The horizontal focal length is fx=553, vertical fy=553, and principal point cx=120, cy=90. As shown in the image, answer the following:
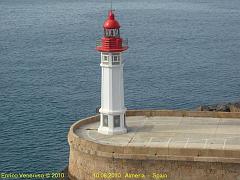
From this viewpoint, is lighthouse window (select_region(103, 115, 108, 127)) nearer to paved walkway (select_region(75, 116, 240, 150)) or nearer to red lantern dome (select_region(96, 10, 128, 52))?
paved walkway (select_region(75, 116, 240, 150))

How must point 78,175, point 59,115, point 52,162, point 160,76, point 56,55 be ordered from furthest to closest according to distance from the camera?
point 56,55 → point 160,76 → point 59,115 → point 52,162 → point 78,175

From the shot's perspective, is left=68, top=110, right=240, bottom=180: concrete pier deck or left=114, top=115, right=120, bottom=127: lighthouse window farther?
left=114, top=115, right=120, bottom=127: lighthouse window

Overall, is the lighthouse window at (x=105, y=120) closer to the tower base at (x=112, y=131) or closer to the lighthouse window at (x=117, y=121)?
the tower base at (x=112, y=131)

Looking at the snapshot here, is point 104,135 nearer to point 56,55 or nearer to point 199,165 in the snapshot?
point 199,165

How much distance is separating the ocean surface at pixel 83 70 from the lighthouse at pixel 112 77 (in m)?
9.97

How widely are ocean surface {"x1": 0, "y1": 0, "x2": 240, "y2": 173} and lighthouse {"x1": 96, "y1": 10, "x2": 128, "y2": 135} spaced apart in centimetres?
997

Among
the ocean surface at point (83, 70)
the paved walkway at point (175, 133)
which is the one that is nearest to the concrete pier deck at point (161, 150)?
the paved walkway at point (175, 133)

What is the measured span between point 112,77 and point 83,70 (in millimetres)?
51619

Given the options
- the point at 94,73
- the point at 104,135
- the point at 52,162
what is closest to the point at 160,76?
the point at 94,73

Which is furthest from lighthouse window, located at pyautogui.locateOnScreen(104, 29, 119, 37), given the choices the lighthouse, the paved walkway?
the paved walkway

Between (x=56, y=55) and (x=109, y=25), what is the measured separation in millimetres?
64569

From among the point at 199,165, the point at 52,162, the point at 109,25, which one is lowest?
the point at 52,162

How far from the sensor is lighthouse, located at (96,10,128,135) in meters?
38.7

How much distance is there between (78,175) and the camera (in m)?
38.4
